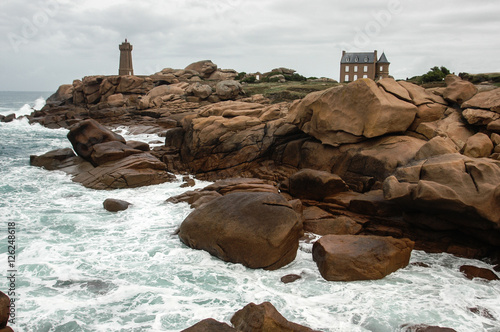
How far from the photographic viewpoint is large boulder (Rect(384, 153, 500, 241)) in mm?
10930

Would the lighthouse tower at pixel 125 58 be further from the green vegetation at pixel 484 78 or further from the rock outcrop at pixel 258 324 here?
the rock outcrop at pixel 258 324

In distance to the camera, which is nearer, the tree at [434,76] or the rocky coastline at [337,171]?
the rocky coastline at [337,171]

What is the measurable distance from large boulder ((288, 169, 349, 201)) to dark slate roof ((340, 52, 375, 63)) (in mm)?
44954

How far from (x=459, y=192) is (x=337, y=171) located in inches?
259

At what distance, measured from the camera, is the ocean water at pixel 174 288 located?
8781 millimetres

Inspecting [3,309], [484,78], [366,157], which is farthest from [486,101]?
[3,309]

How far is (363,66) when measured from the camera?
5622cm

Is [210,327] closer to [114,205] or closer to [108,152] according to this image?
[114,205]

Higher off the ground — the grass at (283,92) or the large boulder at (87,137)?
the grass at (283,92)

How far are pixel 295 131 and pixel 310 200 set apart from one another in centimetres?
591

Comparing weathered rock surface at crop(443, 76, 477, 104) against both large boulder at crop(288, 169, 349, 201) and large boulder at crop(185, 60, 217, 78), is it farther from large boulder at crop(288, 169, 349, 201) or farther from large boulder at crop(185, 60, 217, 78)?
large boulder at crop(185, 60, 217, 78)

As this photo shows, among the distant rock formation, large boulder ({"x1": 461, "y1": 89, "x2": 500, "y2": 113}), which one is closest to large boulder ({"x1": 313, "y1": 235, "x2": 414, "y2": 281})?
the distant rock formation

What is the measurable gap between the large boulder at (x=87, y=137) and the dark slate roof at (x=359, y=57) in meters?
42.0

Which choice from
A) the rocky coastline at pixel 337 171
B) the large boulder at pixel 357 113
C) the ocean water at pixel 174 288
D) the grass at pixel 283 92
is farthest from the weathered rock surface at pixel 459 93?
the grass at pixel 283 92
